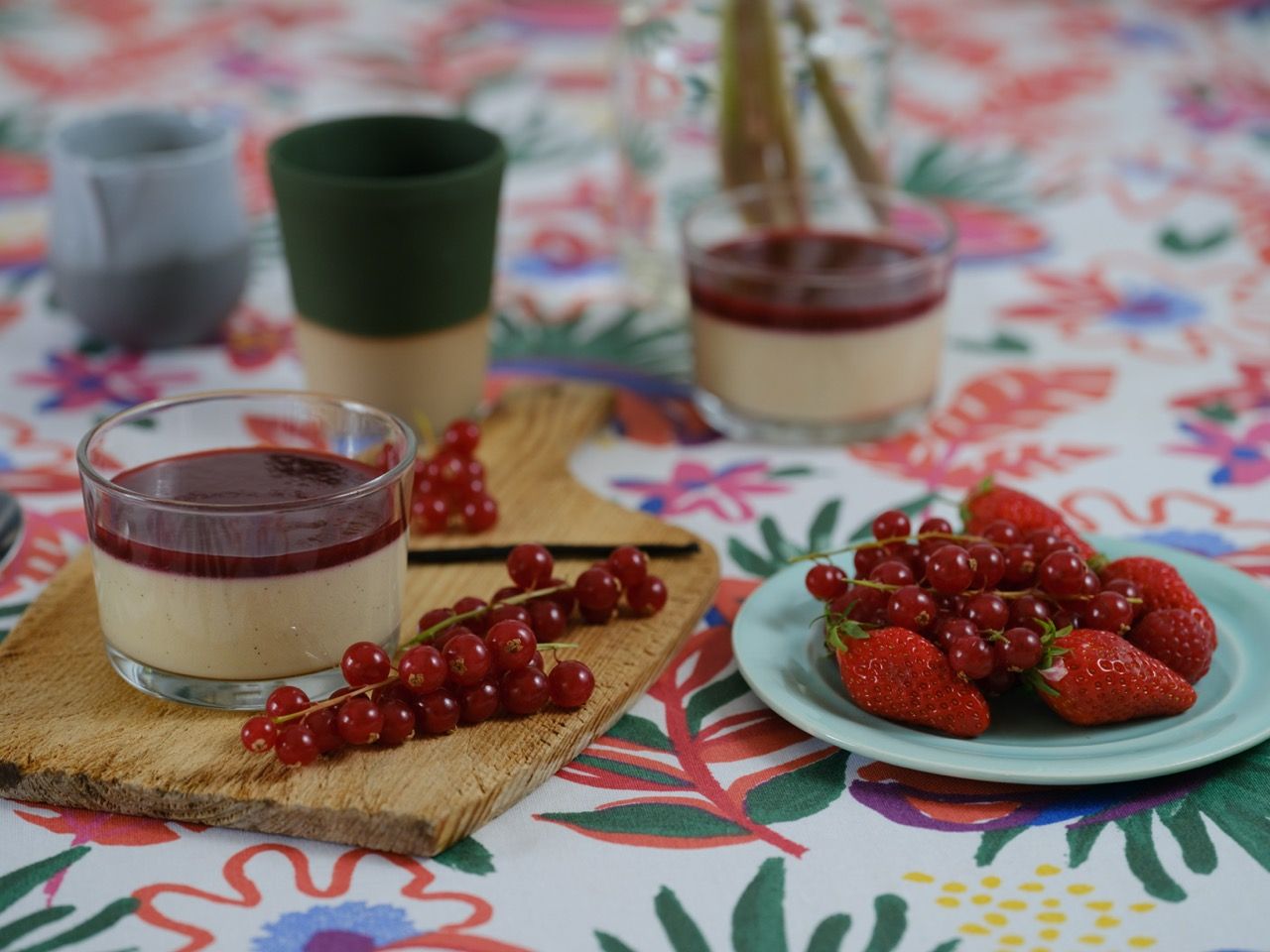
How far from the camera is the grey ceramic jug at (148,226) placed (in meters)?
1.37

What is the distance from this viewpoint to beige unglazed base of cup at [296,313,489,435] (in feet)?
4.10

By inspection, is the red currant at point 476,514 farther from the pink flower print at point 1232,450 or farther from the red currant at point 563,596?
the pink flower print at point 1232,450

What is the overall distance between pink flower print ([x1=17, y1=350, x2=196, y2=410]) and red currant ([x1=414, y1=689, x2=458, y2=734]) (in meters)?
0.63

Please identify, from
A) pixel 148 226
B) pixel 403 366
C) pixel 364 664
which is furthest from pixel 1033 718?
pixel 148 226

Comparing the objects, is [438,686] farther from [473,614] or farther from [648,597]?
[648,597]

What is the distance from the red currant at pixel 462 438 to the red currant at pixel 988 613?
454mm

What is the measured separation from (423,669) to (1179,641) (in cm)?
42

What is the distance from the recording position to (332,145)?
50.9 inches

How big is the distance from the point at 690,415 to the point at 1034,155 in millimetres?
820

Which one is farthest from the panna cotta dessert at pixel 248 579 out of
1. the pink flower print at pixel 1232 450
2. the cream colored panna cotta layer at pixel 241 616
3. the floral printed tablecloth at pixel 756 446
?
the pink flower print at pixel 1232 450

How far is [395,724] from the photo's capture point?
32.7 inches

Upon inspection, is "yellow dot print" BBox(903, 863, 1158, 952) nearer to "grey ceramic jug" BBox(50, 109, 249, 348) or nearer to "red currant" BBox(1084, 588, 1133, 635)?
"red currant" BBox(1084, 588, 1133, 635)

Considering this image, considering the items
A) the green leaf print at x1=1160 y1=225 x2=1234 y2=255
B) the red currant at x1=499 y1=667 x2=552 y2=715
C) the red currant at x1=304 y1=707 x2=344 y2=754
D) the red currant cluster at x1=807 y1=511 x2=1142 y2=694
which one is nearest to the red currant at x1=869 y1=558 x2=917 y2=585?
the red currant cluster at x1=807 y1=511 x2=1142 y2=694

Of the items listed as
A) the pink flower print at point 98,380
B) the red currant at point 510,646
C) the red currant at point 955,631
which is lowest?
the pink flower print at point 98,380
